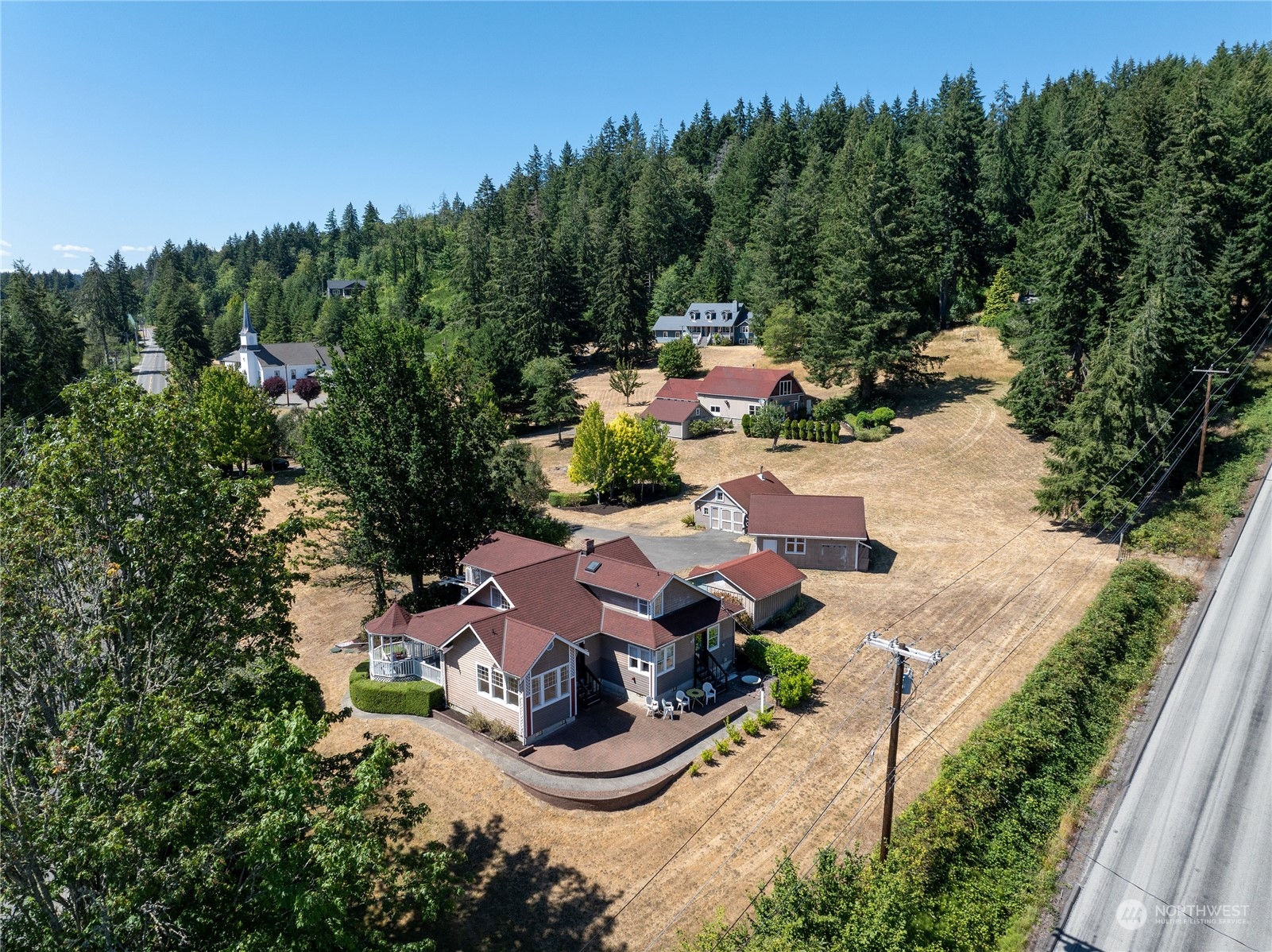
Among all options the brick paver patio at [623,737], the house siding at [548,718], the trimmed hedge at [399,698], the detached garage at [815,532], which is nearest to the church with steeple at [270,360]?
the detached garage at [815,532]

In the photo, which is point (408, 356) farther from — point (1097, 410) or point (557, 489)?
point (1097, 410)

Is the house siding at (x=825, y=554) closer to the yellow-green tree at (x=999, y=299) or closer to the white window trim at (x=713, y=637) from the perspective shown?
the white window trim at (x=713, y=637)

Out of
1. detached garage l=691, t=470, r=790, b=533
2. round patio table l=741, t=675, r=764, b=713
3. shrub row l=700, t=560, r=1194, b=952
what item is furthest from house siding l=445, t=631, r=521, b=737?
detached garage l=691, t=470, r=790, b=533

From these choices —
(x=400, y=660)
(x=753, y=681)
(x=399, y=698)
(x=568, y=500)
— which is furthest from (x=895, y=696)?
(x=568, y=500)

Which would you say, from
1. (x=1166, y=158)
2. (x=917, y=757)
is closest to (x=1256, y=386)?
(x=1166, y=158)

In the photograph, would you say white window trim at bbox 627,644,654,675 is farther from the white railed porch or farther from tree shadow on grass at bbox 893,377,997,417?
tree shadow on grass at bbox 893,377,997,417

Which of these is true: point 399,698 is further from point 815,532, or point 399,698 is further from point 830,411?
point 830,411
